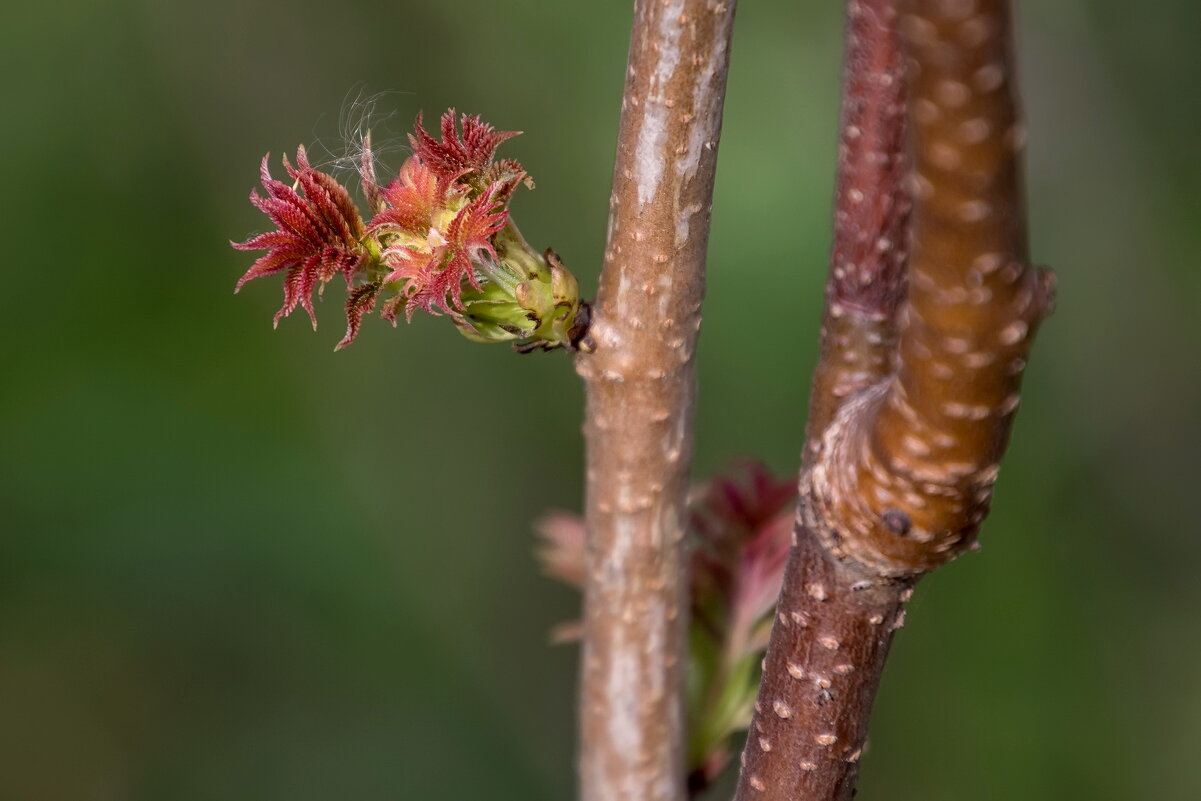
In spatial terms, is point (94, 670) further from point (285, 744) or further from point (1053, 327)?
point (1053, 327)

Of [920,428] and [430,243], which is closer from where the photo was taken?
[920,428]

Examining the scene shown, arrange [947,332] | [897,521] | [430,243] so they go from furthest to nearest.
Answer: [430,243] → [897,521] → [947,332]

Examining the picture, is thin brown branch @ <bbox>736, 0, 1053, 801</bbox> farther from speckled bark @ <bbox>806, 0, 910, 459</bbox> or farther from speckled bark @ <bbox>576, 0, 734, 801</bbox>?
speckled bark @ <bbox>576, 0, 734, 801</bbox>

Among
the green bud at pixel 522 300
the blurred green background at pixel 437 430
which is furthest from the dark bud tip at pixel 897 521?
the blurred green background at pixel 437 430

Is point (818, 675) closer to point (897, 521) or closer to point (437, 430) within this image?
point (897, 521)

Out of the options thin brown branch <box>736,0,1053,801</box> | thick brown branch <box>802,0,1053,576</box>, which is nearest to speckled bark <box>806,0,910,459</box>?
thin brown branch <box>736,0,1053,801</box>

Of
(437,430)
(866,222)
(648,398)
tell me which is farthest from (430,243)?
(437,430)

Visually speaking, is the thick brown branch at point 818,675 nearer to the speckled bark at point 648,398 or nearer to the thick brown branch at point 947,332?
the thick brown branch at point 947,332
